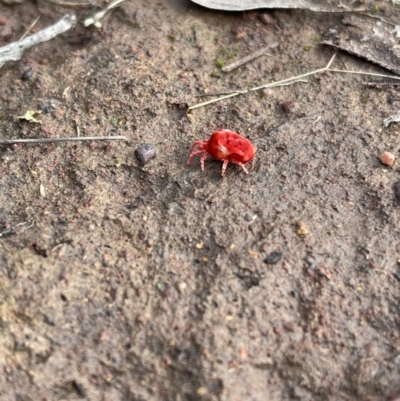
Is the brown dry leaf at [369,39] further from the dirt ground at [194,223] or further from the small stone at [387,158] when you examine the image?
the small stone at [387,158]

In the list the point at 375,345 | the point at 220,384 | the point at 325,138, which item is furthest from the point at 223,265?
the point at 325,138

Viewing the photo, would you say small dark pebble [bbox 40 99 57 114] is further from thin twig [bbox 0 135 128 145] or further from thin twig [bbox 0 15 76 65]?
thin twig [bbox 0 15 76 65]

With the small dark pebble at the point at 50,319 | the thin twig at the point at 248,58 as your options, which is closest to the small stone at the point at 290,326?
the small dark pebble at the point at 50,319

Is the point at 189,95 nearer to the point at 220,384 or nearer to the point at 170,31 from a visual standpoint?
the point at 170,31

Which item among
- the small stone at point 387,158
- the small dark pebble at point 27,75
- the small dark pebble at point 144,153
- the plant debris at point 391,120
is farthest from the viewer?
the small dark pebble at point 27,75

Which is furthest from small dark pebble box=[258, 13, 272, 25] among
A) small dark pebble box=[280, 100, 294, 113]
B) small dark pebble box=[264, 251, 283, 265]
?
small dark pebble box=[264, 251, 283, 265]

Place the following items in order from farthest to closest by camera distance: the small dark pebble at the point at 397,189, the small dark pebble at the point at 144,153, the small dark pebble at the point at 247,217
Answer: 1. the small dark pebble at the point at 144,153
2. the small dark pebble at the point at 397,189
3. the small dark pebble at the point at 247,217
